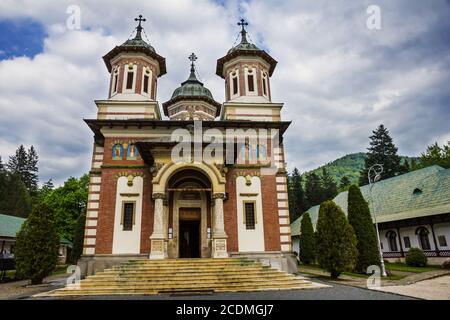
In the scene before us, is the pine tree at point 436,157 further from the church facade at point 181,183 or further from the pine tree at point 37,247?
the pine tree at point 37,247

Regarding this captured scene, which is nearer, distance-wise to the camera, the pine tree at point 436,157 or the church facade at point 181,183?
the church facade at point 181,183

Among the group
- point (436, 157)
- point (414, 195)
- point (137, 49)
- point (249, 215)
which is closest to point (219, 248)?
point (249, 215)

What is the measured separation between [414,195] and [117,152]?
88.9 feet

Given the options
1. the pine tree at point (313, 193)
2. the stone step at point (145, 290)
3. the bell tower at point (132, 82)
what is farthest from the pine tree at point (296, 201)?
the stone step at point (145, 290)

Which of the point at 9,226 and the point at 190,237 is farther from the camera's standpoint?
the point at 9,226

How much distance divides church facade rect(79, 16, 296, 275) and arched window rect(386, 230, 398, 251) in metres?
16.5

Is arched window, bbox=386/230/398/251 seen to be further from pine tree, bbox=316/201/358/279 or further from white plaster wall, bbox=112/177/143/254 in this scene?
white plaster wall, bbox=112/177/143/254

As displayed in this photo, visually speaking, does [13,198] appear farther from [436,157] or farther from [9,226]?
[436,157]

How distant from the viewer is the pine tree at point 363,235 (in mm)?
18766

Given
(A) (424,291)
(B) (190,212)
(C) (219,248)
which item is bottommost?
(A) (424,291)

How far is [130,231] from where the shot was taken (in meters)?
17.6

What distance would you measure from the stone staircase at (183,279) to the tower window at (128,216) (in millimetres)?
3912

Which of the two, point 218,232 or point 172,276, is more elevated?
point 218,232
